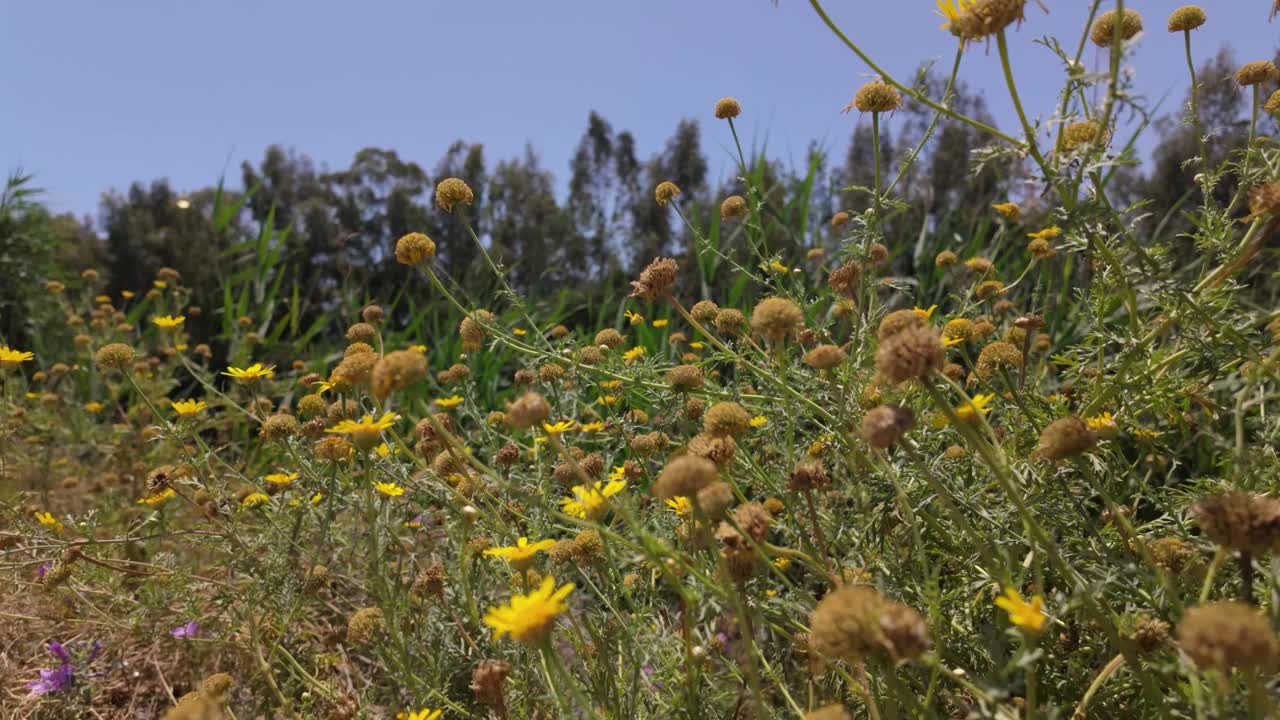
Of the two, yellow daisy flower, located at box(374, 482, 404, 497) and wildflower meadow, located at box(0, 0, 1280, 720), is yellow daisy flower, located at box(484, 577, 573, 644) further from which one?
yellow daisy flower, located at box(374, 482, 404, 497)

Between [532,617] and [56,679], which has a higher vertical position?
[532,617]

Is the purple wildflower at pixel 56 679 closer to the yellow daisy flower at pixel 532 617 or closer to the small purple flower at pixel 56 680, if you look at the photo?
the small purple flower at pixel 56 680

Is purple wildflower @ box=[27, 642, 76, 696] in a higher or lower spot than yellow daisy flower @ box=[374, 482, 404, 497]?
lower

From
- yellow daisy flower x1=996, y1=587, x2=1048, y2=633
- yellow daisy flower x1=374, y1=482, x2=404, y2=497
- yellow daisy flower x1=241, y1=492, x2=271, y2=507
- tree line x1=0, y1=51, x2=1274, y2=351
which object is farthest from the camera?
tree line x1=0, y1=51, x2=1274, y2=351

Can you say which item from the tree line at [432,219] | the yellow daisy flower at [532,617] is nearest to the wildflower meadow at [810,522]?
the yellow daisy flower at [532,617]

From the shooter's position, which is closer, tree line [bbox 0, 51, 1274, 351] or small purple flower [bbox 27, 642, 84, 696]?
small purple flower [bbox 27, 642, 84, 696]

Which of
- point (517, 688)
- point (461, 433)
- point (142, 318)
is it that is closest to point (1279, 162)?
point (517, 688)

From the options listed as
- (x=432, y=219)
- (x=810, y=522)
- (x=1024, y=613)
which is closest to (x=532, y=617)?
(x=1024, y=613)

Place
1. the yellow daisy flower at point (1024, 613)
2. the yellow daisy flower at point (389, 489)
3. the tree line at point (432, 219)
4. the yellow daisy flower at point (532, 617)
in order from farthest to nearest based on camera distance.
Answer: the tree line at point (432, 219) < the yellow daisy flower at point (389, 489) < the yellow daisy flower at point (532, 617) < the yellow daisy flower at point (1024, 613)

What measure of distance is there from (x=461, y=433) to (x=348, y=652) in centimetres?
101

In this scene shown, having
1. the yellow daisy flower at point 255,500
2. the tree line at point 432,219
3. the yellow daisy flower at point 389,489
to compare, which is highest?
the tree line at point 432,219

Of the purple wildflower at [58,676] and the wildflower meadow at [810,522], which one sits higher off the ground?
the wildflower meadow at [810,522]

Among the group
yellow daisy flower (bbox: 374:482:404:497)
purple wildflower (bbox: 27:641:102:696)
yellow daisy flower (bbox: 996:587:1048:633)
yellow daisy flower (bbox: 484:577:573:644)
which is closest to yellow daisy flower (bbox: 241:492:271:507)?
yellow daisy flower (bbox: 374:482:404:497)

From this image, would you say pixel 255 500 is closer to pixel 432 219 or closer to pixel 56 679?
pixel 56 679
